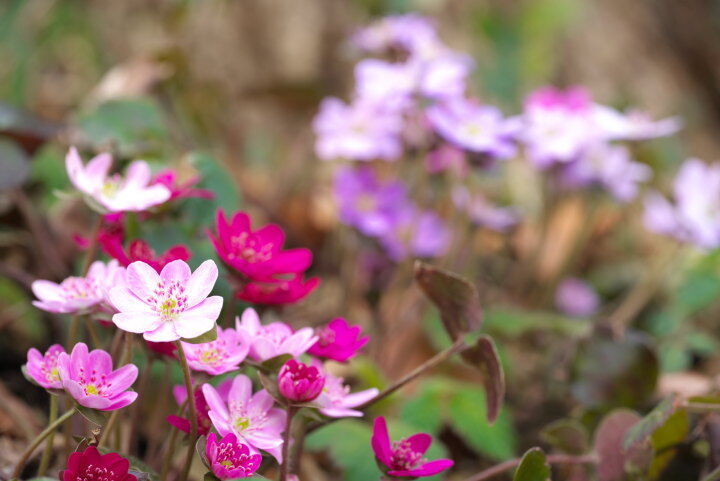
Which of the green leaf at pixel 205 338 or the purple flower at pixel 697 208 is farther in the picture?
the purple flower at pixel 697 208

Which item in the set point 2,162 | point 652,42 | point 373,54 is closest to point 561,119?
point 373,54

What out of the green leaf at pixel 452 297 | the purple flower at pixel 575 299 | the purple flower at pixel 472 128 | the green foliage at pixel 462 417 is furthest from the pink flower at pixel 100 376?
the purple flower at pixel 575 299

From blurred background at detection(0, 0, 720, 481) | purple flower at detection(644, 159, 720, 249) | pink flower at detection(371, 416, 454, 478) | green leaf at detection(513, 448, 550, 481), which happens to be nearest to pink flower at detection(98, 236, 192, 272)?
blurred background at detection(0, 0, 720, 481)

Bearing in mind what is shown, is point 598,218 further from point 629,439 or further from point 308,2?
point 629,439

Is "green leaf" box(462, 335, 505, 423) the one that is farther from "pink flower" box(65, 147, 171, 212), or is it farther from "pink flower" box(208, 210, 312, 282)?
"pink flower" box(65, 147, 171, 212)

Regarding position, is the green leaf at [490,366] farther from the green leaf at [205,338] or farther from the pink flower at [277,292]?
the green leaf at [205,338]

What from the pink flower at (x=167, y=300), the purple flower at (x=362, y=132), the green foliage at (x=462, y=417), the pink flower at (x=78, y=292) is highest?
the pink flower at (x=167, y=300)
